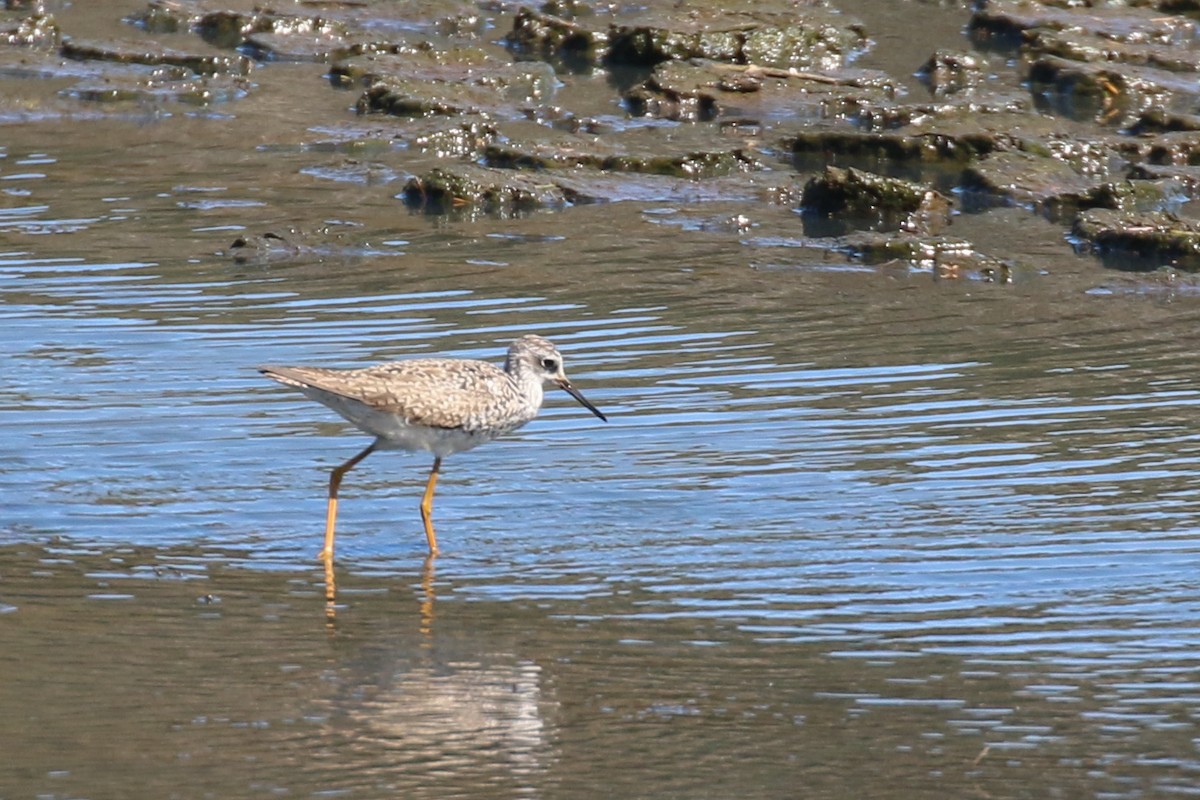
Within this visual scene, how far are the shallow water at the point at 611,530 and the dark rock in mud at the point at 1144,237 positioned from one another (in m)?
0.36

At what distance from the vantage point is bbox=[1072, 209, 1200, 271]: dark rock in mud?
48.3 feet

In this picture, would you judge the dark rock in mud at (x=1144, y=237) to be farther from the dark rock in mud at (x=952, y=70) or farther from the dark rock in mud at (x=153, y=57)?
the dark rock in mud at (x=153, y=57)

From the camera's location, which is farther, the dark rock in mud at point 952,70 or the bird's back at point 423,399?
the dark rock in mud at point 952,70

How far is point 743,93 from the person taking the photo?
20.7 metres

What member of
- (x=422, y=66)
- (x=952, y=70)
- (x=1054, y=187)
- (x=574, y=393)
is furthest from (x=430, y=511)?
(x=952, y=70)

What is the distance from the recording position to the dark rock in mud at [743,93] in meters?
20.5

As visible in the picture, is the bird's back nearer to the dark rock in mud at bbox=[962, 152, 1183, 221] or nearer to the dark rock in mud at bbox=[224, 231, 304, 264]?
the dark rock in mud at bbox=[224, 231, 304, 264]

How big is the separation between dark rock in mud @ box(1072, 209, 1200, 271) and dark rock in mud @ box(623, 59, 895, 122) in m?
5.61

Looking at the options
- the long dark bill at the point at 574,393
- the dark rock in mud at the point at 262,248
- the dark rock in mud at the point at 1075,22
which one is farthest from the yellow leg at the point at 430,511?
the dark rock in mud at the point at 1075,22

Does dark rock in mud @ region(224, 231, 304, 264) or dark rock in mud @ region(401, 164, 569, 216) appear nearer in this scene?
dark rock in mud @ region(224, 231, 304, 264)

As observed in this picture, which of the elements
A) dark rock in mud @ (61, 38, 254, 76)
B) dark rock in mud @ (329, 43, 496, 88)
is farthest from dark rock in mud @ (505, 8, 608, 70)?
dark rock in mud @ (61, 38, 254, 76)

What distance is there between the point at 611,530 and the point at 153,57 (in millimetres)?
14637

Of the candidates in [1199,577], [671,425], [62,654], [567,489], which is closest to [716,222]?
[671,425]

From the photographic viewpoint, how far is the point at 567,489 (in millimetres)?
9469
